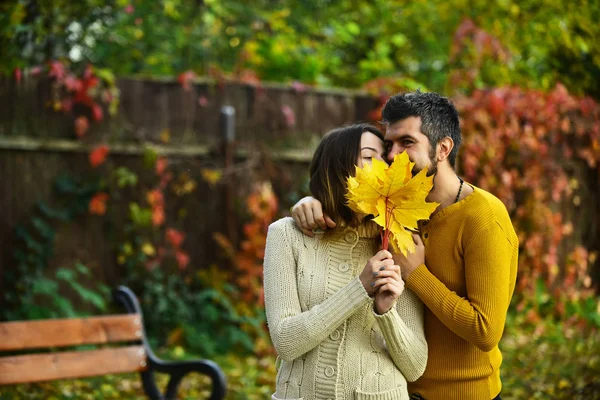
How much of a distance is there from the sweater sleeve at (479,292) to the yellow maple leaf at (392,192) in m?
0.31

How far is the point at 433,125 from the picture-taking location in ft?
9.55

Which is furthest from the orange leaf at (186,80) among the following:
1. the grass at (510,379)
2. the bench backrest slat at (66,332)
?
the bench backrest slat at (66,332)

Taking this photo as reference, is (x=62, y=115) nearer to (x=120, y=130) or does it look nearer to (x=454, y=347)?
(x=120, y=130)

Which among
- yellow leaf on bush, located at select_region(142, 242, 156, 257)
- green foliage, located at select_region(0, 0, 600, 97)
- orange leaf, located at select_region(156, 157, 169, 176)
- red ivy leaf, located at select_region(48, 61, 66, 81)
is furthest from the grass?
red ivy leaf, located at select_region(48, 61, 66, 81)

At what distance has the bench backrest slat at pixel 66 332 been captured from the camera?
422 cm

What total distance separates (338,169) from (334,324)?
52 cm

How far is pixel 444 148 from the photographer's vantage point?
297 cm

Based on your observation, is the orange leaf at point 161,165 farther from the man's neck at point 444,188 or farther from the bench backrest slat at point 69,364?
the man's neck at point 444,188

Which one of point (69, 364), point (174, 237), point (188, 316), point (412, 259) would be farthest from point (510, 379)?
point (412, 259)

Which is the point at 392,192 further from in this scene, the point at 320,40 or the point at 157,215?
the point at 320,40

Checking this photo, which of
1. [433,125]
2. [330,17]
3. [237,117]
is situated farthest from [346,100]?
[433,125]

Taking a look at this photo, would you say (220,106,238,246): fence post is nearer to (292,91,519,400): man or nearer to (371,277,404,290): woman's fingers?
(292,91,519,400): man

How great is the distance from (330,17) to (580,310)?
4.91m

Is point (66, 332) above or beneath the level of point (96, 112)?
beneath
